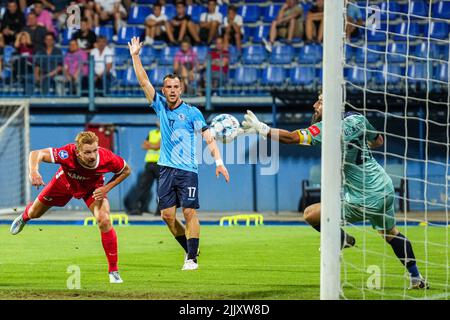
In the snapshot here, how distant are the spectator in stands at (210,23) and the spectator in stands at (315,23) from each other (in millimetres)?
2344

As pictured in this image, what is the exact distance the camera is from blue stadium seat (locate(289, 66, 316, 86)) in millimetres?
25469

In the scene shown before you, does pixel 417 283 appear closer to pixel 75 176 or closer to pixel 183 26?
pixel 75 176

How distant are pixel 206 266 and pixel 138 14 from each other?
15834 mm

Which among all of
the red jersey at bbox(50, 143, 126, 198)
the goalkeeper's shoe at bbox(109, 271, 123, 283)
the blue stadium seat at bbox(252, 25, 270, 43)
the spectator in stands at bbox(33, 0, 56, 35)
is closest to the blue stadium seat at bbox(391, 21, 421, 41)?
the blue stadium seat at bbox(252, 25, 270, 43)

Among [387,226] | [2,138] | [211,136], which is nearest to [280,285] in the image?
[387,226]

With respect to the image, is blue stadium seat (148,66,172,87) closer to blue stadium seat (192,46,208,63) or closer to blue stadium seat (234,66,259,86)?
blue stadium seat (192,46,208,63)

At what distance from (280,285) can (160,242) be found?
21.1 ft

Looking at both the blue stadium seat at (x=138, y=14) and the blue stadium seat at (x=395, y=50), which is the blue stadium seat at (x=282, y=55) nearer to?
the blue stadium seat at (x=395, y=50)

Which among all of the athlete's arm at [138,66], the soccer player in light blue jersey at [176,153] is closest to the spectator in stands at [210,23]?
the soccer player in light blue jersey at [176,153]

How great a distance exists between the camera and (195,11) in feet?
89.4

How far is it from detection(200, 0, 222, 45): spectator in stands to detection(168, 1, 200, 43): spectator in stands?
0.21 meters

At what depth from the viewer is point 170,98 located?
42.0 feet

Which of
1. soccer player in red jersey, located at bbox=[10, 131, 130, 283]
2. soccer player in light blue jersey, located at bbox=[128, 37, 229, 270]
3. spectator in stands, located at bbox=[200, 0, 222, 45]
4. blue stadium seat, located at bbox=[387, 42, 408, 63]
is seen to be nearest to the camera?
soccer player in red jersey, located at bbox=[10, 131, 130, 283]

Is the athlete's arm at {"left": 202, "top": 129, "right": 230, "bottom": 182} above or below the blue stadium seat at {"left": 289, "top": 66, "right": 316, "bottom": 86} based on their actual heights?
above
